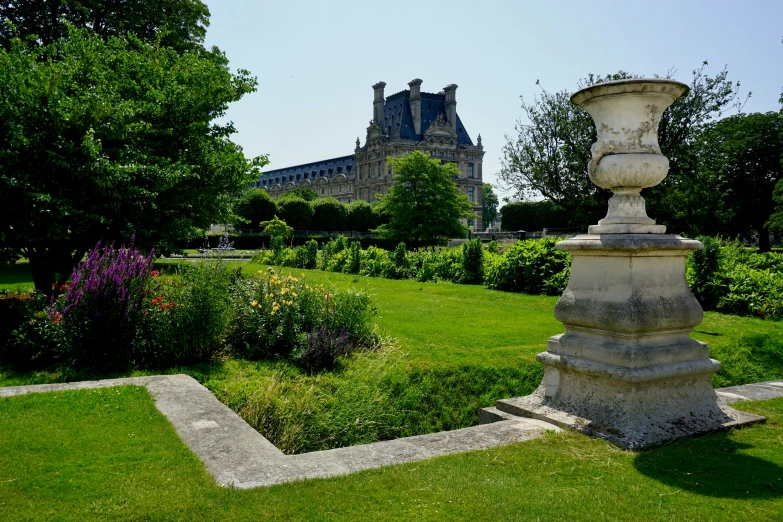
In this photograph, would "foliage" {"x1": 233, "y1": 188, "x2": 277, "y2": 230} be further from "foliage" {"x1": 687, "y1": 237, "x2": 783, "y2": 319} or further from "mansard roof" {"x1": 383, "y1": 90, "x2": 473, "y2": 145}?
"foliage" {"x1": 687, "y1": 237, "x2": 783, "y2": 319}

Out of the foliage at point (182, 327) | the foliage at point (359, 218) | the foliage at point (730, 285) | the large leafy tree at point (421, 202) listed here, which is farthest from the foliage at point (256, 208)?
the foliage at point (182, 327)

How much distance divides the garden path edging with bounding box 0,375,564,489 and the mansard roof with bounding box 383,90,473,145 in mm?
78399

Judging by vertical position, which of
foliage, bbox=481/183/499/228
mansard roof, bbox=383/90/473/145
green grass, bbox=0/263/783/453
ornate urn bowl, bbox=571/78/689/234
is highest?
mansard roof, bbox=383/90/473/145

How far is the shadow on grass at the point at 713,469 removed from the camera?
2.92 metres

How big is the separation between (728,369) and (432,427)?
3.96 metres

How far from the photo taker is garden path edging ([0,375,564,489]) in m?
3.05

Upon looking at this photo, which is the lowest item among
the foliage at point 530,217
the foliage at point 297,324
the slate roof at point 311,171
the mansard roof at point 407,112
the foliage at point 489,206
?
the foliage at point 297,324

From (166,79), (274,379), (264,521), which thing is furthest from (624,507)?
(166,79)

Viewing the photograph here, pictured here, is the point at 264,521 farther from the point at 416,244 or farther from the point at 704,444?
the point at 416,244

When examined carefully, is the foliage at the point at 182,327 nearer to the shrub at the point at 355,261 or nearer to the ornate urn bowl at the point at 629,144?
the ornate urn bowl at the point at 629,144

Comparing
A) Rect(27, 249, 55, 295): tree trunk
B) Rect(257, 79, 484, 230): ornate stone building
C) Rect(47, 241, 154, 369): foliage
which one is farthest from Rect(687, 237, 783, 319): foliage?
Rect(257, 79, 484, 230): ornate stone building

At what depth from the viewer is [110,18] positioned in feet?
64.5

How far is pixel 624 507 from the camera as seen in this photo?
8.89 ft

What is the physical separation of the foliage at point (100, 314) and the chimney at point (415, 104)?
76.0 meters
